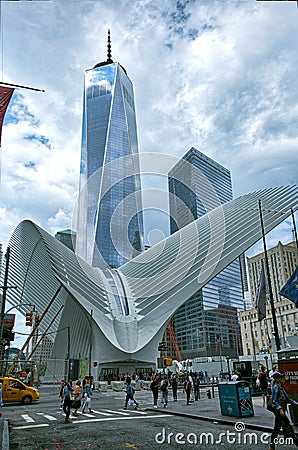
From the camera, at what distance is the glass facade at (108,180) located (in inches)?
5743

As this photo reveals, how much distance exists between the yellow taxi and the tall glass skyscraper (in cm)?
11659

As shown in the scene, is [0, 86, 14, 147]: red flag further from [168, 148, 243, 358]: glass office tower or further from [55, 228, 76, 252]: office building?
[55, 228, 76, 252]: office building

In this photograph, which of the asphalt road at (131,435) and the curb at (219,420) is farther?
the curb at (219,420)

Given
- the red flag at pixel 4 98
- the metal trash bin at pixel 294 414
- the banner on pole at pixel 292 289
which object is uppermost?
the red flag at pixel 4 98

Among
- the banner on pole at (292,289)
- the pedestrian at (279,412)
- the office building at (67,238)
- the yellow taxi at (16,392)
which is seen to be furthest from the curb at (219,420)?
the office building at (67,238)

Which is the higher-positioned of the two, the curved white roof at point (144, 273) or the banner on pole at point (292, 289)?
the curved white roof at point (144, 273)

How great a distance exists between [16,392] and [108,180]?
457 ft

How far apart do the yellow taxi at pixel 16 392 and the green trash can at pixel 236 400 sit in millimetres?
15007

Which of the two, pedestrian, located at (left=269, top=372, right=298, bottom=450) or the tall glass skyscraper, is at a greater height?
the tall glass skyscraper

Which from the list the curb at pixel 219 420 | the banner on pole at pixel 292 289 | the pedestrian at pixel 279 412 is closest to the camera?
the pedestrian at pixel 279 412

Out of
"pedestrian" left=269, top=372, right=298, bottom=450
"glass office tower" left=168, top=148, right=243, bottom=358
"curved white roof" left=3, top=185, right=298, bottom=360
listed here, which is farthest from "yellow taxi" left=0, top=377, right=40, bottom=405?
"glass office tower" left=168, top=148, right=243, bottom=358

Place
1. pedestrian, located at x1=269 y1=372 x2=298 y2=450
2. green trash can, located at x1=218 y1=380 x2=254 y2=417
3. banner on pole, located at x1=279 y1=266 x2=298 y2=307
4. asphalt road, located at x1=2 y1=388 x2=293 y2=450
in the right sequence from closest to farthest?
1. pedestrian, located at x1=269 y1=372 x2=298 y2=450
2. asphalt road, located at x1=2 y1=388 x2=293 y2=450
3. green trash can, located at x1=218 y1=380 x2=254 y2=417
4. banner on pole, located at x1=279 y1=266 x2=298 y2=307

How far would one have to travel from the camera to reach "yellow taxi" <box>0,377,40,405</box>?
2375 centimetres

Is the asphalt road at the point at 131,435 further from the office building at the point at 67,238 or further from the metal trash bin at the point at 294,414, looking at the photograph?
the office building at the point at 67,238
